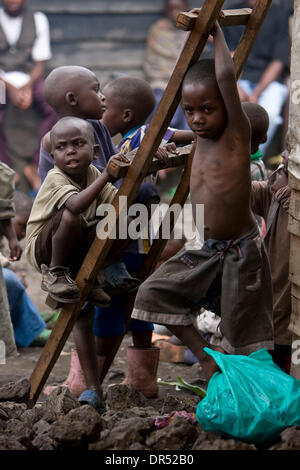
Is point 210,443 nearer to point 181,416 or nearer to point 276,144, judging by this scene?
point 181,416

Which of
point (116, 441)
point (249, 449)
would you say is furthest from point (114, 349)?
point (249, 449)

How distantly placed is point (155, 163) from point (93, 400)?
1.26 m

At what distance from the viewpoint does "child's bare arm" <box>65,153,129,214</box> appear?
13.2 ft

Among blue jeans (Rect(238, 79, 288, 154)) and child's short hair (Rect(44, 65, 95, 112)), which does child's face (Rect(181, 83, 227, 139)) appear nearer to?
child's short hair (Rect(44, 65, 95, 112))

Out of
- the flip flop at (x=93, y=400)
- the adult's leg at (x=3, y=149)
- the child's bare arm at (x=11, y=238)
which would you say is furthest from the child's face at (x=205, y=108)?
the adult's leg at (x=3, y=149)

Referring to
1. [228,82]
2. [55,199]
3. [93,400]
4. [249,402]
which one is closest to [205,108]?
[228,82]

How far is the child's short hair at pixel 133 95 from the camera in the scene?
489 cm

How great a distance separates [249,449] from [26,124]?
787cm

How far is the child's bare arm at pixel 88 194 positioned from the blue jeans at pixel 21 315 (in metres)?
2.27

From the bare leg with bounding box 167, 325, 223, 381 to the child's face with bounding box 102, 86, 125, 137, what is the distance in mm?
1444

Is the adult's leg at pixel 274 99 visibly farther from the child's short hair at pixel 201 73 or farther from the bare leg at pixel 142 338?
the child's short hair at pixel 201 73

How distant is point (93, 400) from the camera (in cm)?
436

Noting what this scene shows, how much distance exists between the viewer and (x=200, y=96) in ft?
12.1

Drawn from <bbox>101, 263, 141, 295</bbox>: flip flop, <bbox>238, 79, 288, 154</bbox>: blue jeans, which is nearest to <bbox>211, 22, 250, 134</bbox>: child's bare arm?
<bbox>101, 263, 141, 295</bbox>: flip flop
